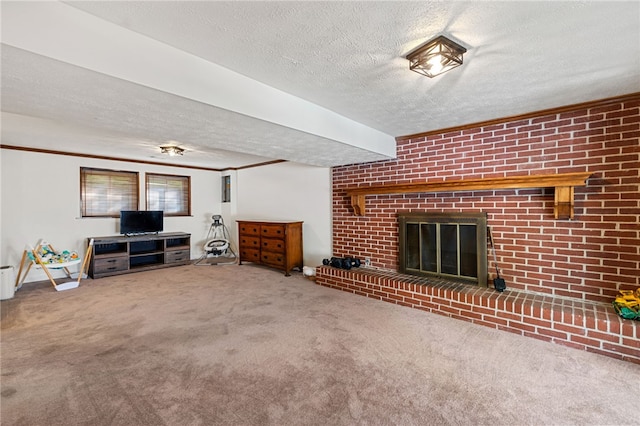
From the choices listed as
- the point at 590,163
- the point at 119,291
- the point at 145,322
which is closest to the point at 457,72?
the point at 590,163

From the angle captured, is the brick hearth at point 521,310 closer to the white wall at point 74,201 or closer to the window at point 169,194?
the white wall at point 74,201

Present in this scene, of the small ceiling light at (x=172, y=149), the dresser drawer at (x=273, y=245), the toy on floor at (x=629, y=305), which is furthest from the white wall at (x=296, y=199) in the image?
the toy on floor at (x=629, y=305)

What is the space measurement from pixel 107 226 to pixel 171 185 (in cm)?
149

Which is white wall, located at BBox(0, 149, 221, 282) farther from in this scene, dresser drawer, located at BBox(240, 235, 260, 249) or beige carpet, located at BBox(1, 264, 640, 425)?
dresser drawer, located at BBox(240, 235, 260, 249)

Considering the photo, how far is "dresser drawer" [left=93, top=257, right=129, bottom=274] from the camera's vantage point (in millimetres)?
4867

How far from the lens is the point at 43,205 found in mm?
4758

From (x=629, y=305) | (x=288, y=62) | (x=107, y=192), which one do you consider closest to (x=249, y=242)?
(x=107, y=192)

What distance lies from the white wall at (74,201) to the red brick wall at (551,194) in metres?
1.95

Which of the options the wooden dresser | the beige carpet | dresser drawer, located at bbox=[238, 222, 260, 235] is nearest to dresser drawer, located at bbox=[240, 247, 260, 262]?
the wooden dresser

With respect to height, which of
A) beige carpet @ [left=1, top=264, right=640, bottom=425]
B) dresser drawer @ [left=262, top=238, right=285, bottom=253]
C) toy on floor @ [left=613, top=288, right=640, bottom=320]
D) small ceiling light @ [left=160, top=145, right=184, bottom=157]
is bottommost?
beige carpet @ [left=1, top=264, right=640, bottom=425]

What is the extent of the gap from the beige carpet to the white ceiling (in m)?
1.92

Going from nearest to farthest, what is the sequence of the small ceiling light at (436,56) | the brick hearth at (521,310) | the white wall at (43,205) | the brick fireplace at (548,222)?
the small ceiling light at (436,56) < the brick hearth at (521,310) < the brick fireplace at (548,222) < the white wall at (43,205)

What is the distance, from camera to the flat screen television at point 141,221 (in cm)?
540

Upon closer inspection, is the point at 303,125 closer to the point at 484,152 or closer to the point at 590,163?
the point at 484,152
